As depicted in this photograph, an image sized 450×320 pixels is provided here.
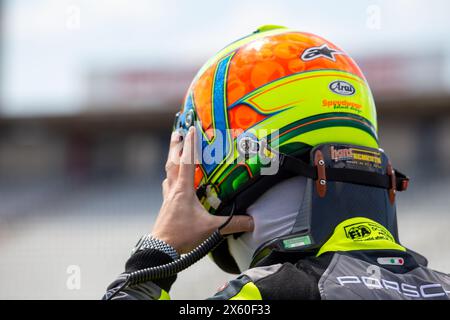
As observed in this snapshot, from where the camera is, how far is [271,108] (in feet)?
5.68

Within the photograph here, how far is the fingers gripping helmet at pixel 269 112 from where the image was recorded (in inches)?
67.6

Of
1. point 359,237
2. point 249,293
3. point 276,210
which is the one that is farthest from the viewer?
point 276,210

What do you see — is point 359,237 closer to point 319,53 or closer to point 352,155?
point 352,155

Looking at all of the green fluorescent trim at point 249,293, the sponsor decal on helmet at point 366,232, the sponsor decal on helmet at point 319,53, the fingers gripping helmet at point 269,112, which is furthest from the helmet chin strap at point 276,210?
the sponsor decal on helmet at point 319,53

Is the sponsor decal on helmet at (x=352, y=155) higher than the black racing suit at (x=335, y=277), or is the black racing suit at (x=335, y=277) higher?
the sponsor decal on helmet at (x=352, y=155)

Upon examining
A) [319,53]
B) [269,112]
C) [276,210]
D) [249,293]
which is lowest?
[249,293]

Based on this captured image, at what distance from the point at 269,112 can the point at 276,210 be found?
28 centimetres

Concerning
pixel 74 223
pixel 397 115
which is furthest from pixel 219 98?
pixel 397 115

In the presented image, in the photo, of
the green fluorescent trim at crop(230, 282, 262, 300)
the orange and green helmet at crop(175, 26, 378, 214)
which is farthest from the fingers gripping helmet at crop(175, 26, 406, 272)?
the green fluorescent trim at crop(230, 282, 262, 300)

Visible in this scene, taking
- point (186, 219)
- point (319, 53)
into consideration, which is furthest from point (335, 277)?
point (319, 53)

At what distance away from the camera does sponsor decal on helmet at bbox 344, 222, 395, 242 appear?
62.6 inches

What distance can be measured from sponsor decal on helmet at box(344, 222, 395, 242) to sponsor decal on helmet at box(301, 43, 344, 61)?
0.53m

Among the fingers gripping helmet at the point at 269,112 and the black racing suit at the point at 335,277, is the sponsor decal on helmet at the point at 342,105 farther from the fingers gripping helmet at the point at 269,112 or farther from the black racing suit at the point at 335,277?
the black racing suit at the point at 335,277

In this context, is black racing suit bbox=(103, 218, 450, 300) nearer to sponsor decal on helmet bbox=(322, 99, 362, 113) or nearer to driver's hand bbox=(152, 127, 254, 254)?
driver's hand bbox=(152, 127, 254, 254)
